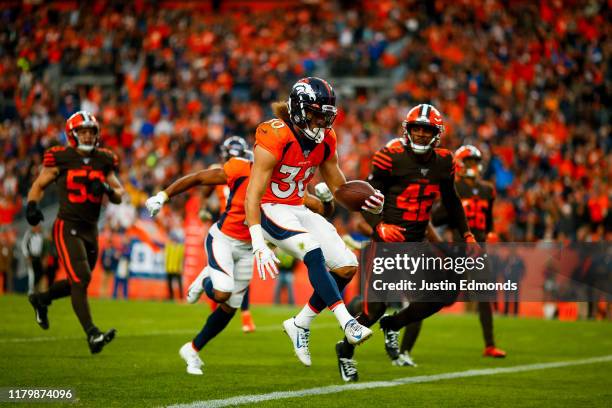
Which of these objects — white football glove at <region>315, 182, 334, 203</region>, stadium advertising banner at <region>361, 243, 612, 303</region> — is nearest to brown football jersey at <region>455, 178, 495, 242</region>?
stadium advertising banner at <region>361, 243, 612, 303</region>

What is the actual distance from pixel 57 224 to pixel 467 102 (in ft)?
45.7

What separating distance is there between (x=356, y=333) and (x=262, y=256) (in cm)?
79

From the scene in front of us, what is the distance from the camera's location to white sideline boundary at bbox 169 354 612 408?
20.1ft

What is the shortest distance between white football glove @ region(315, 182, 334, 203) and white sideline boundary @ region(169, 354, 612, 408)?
1564 millimetres

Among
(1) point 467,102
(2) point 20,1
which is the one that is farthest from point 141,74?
(1) point 467,102

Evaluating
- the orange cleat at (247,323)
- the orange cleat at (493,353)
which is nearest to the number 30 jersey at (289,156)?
the orange cleat at (493,353)

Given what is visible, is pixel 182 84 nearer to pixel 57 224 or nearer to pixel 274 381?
pixel 57 224

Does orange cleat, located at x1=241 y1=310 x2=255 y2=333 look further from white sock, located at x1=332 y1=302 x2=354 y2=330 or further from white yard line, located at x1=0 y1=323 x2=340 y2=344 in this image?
white sock, located at x1=332 y1=302 x2=354 y2=330

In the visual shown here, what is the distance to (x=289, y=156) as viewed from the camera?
22.4 feet

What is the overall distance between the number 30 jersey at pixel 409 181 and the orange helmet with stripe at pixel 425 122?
134 mm

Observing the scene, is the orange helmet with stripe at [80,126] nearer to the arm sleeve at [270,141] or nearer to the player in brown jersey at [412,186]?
the player in brown jersey at [412,186]

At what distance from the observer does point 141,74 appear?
25.6 meters

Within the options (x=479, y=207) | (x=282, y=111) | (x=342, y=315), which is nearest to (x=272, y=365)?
(x=342, y=315)

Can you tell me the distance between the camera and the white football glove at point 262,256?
21.0 feet
